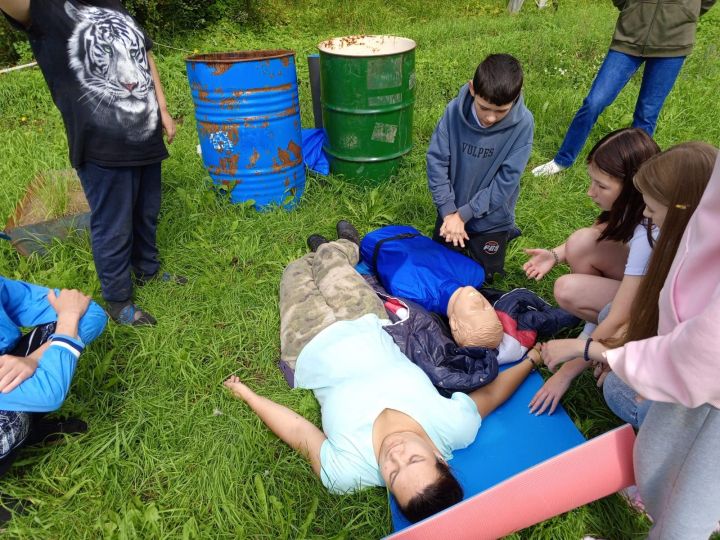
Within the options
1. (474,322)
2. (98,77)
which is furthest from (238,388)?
(98,77)

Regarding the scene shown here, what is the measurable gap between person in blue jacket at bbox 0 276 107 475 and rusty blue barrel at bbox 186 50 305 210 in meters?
1.85

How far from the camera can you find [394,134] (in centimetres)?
386

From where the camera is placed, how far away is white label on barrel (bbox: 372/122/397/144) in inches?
149

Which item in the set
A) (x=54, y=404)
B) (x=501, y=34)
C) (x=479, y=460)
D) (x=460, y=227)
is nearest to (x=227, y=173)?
(x=460, y=227)

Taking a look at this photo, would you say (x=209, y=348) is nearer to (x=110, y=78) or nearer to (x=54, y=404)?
(x=54, y=404)

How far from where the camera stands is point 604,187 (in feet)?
6.83

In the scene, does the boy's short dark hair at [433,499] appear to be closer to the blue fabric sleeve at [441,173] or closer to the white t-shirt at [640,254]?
the white t-shirt at [640,254]

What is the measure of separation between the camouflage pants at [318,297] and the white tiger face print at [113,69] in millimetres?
1084

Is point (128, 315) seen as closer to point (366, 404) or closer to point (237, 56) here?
point (366, 404)

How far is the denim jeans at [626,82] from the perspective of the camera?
145 inches

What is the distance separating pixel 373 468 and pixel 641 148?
1662 millimetres

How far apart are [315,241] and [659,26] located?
2.90 meters

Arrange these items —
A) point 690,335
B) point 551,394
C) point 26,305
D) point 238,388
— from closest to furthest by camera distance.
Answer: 1. point 690,335
2. point 26,305
3. point 551,394
4. point 238,388

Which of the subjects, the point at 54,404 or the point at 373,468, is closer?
the point at 54,404
